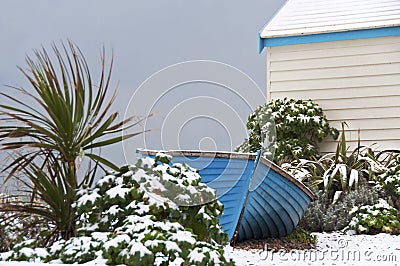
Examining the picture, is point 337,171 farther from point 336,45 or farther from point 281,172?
point 336,45

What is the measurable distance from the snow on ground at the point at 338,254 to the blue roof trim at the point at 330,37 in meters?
3.78

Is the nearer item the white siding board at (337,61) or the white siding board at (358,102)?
the white siding board at (358,102)

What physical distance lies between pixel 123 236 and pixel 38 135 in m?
0.91

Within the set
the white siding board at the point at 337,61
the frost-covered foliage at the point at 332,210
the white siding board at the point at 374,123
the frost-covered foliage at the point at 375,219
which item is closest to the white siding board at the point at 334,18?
the white siding board at the point at 337,61

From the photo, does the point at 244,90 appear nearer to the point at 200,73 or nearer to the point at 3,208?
the point at 200,73

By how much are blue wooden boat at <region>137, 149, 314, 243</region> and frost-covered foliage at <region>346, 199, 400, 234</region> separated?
103cm

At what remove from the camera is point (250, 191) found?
15.9 ft

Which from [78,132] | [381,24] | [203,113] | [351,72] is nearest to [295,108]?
[351,72]

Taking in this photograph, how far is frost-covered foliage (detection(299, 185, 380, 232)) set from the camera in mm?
6504

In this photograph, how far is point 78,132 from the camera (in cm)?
316

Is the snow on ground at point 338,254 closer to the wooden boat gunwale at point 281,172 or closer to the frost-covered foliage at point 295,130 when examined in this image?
the wooden boat gunwale at point 281,172

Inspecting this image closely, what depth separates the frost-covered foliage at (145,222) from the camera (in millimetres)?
2580
